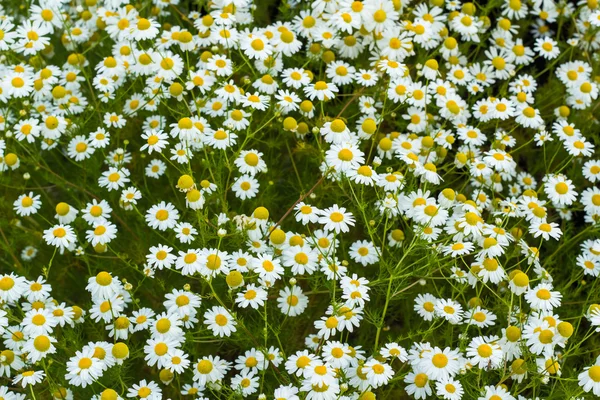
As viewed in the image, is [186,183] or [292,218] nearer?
[186,183]

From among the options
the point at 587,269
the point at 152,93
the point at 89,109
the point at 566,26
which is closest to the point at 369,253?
the point at 587,269

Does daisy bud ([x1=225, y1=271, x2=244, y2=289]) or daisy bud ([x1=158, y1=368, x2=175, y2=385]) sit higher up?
daisy bud ([x1=225, y1=271, x2=244, y2=289])

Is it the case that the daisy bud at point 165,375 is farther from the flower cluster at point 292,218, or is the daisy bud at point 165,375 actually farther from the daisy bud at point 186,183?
the daisy bud at point 186,183

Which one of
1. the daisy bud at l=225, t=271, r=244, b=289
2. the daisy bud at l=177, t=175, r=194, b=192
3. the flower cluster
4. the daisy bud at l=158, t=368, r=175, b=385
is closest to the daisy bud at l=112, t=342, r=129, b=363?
the flower cluster

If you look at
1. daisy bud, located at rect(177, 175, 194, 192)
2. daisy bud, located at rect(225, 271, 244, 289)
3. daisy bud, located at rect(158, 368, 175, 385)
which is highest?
daisy bud, located at rect(177, 175, 194, 192)

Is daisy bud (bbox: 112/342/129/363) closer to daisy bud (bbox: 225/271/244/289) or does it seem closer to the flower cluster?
the flower cluster

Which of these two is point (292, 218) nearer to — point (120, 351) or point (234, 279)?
point (234, 279)

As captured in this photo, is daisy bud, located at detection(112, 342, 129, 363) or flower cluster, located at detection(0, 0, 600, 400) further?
flower cluster, located at detection(0, 0, 600, 400)

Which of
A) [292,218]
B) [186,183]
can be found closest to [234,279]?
[186,183]

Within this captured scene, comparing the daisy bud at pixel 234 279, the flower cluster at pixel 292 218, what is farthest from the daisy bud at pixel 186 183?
the daisy bud at pixel 234 279
